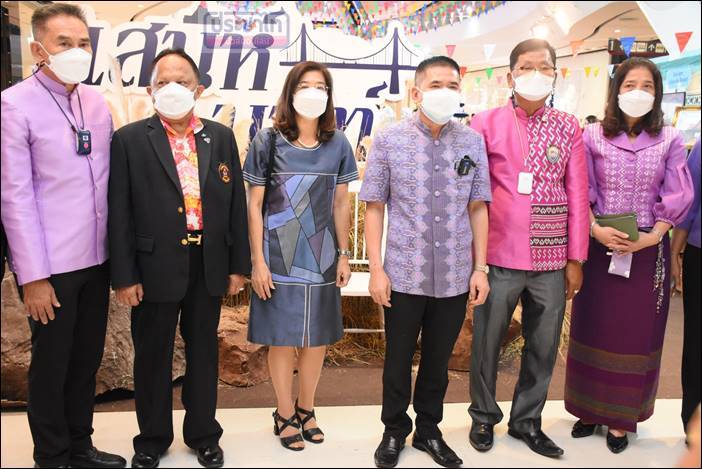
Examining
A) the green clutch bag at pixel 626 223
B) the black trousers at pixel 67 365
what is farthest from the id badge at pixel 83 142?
the green clutch bag at pixel 626 223

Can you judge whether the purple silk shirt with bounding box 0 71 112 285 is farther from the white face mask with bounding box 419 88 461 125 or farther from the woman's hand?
the white face mask with bounding box 419 88 461 125

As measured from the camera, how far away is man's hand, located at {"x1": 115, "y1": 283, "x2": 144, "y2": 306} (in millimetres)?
2096

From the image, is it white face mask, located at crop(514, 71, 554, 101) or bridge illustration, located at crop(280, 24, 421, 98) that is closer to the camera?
white face mask, located at crop(514, 71, 554, 101)

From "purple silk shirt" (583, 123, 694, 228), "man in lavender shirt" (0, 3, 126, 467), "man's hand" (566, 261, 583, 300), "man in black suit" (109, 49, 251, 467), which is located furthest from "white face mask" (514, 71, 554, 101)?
"man in lavender shirt" (0, 3, 126, 467)

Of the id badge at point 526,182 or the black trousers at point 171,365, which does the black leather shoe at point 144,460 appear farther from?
the id badge at point 526,182

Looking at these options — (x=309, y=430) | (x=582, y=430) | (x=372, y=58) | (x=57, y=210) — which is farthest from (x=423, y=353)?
(x=372, y=58)

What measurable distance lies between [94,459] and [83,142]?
3.99ft

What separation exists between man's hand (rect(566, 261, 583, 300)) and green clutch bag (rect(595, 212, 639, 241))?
0.21 metres

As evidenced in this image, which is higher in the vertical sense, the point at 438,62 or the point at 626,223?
the point at 438,62

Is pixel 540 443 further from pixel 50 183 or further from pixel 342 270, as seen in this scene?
pixel 50 183

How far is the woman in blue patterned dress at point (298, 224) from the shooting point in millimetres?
2309

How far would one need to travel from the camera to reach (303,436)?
8.39 ft

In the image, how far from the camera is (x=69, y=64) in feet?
6.53

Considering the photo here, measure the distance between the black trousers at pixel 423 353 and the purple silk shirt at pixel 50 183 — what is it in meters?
1.16
